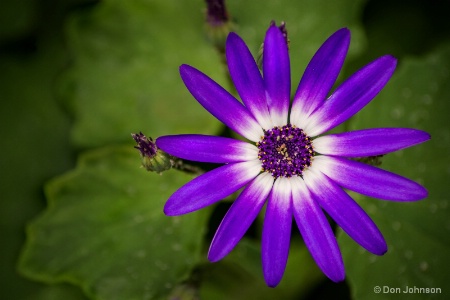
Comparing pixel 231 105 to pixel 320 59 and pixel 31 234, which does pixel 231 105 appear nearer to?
pixel 320 59

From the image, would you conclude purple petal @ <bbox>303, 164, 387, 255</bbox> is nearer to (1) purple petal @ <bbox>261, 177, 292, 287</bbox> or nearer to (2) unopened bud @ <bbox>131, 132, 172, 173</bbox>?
(1) purple petal @ <bbox>261, 177, 292, 287</bbox>

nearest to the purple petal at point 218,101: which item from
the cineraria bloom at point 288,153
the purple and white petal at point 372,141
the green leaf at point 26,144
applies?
the cineraria bloom at point 288,153

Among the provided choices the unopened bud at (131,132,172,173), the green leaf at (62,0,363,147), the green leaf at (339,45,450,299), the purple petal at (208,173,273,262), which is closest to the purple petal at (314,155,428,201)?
the purple petal at (208,173,273,262)

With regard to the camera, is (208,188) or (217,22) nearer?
(208,188)

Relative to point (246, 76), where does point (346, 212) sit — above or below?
below

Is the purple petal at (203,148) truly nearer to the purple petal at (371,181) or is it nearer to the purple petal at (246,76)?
the purple petal at (246,76)

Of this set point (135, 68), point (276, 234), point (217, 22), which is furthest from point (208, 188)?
point (135, 68)

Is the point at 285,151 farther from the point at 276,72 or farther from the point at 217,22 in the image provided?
the point at 217,22
